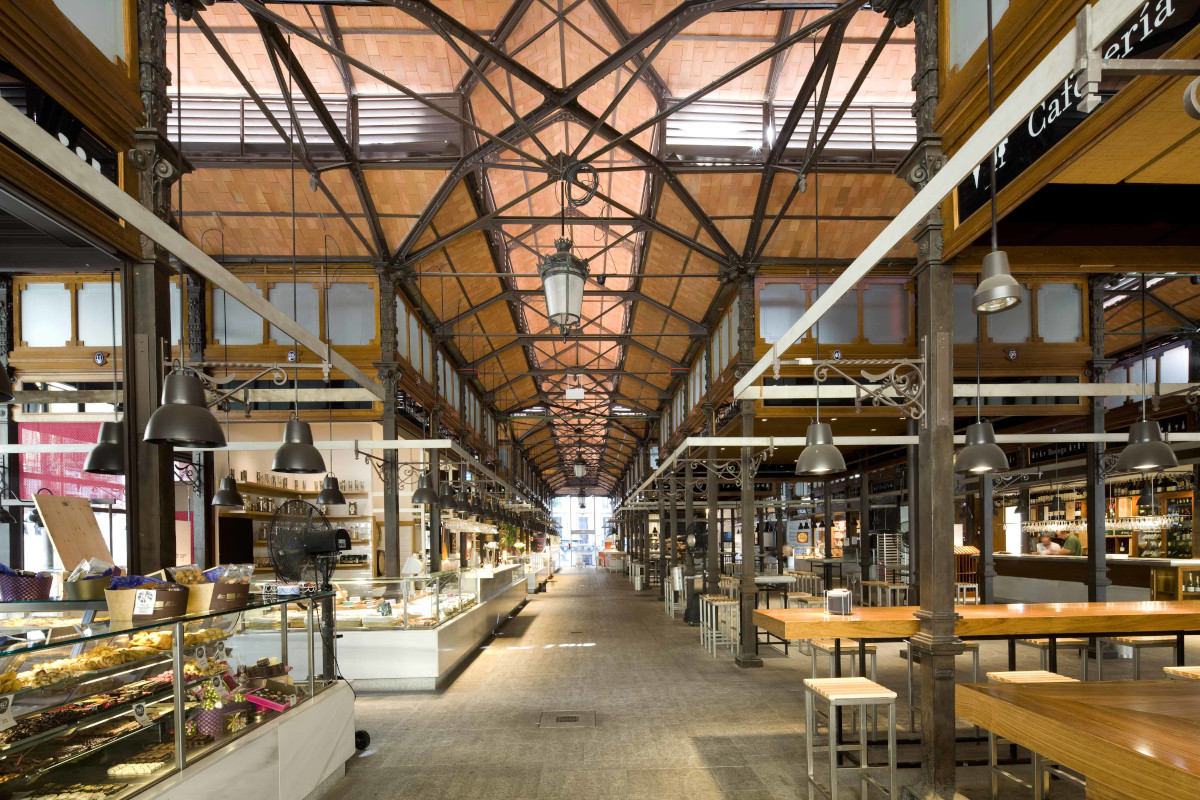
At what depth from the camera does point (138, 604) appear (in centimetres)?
379

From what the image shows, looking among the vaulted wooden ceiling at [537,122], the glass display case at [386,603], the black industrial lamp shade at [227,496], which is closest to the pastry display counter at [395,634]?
the glass display case at [386,603]

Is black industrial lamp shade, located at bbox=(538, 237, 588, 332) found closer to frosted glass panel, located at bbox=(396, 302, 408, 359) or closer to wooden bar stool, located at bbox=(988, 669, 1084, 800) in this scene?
wooden bar stool, located at bbox=(988, 669, 1084, 800)

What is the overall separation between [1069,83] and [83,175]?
14.9 feet

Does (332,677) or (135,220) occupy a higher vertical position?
(135,220)

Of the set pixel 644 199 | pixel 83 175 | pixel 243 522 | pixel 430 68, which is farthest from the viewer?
pixel 243 522

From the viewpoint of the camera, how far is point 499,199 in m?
12.6

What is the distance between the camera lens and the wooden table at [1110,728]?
7.98ft

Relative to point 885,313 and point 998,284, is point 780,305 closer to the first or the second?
point 885,313

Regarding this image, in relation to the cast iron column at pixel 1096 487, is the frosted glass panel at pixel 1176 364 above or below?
above

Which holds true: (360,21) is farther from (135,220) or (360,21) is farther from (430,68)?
(135,220)

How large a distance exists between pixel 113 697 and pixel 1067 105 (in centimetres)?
520

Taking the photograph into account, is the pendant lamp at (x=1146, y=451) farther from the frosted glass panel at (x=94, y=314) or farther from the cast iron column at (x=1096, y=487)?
the frosted glass panel at (x=94, y=314)

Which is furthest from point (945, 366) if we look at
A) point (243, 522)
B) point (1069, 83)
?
point (243, 522)

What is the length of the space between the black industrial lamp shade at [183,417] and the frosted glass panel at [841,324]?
8.74m
